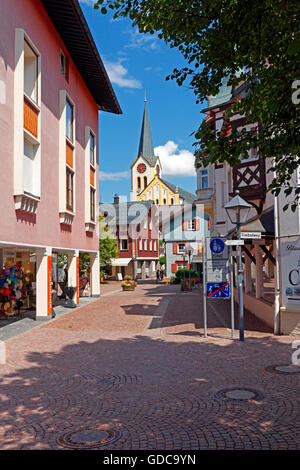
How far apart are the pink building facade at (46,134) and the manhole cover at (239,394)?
7.75m

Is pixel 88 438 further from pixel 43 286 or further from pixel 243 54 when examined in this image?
pixel 43 286

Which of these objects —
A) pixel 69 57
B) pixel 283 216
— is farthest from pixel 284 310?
pixel 69 57

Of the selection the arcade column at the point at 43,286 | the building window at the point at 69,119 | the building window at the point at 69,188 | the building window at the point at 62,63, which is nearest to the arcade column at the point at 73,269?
the building window at the point at 69,188

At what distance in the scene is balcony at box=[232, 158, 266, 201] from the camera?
46.3ft

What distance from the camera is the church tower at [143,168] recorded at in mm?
109688

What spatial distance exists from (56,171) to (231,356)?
36.5 feet

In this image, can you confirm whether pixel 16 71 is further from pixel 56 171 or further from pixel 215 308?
pixel 215 308

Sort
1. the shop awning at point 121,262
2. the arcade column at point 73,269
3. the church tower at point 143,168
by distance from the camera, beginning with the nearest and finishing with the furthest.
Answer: the arcade column at point 73,269, the shop awning at point 121,262, the church tower at point 143,168

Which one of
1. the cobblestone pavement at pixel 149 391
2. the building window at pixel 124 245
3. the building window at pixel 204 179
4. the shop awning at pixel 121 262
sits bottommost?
the cobblestone pavement at pixel 149 391

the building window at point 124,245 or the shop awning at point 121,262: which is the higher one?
the building window at point 124,245

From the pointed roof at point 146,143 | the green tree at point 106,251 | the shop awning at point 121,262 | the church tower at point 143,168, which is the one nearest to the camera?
the green tree at point 106,251

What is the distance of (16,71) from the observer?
12.6 metres

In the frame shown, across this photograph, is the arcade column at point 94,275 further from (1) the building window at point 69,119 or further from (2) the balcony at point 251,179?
(2) the balcony at point 251,179

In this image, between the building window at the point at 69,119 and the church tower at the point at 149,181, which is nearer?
the building window at the point at 69,119
